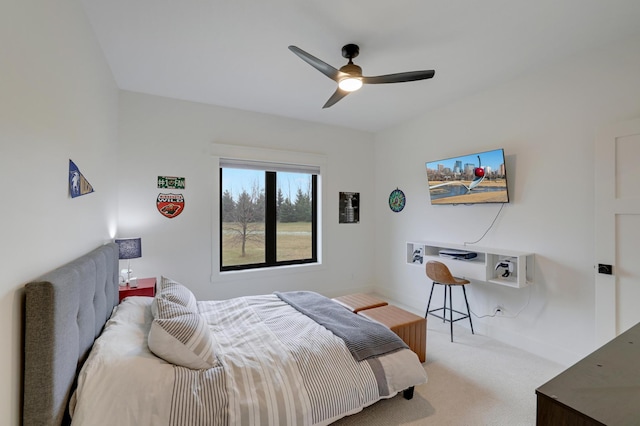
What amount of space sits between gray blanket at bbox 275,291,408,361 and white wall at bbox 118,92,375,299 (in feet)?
4.92

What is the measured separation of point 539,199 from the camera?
274cm

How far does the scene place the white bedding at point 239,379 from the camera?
129 cm

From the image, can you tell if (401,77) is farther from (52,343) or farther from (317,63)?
(52,343)

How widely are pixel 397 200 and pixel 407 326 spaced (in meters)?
2.28

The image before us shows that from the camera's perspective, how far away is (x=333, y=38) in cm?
221

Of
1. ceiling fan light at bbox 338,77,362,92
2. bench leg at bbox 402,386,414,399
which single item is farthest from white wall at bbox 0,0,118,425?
bench leg at bbox 402,386,414,399

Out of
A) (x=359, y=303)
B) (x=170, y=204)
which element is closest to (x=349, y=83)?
(x=359, y=303)

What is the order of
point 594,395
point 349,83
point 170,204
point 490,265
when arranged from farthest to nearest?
1. point 170,204
2. point 490,265
3. point 349,83
4. point 594,395

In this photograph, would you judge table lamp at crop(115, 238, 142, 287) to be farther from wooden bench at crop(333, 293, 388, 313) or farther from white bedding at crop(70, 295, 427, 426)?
wooden bench at crop(333, 293, 388, 313)

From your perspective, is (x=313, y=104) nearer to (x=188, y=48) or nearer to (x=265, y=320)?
(x=188, y=48)

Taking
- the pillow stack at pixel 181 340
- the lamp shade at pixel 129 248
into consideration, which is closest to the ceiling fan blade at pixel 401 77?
the pillow stack at pixel 181 340

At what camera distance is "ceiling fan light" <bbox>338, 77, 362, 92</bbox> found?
2230mm

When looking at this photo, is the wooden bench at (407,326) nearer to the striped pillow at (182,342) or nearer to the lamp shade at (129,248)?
the striped pillow at (182,342)

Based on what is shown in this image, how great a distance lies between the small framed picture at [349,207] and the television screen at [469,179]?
128 cm
